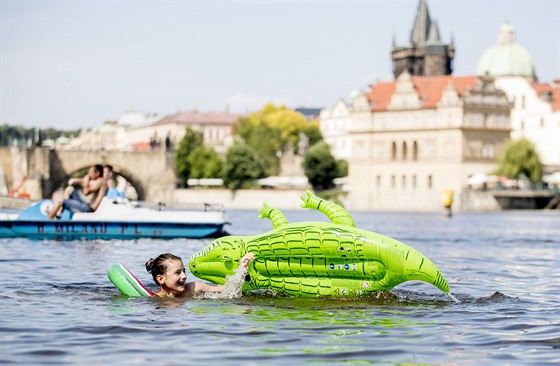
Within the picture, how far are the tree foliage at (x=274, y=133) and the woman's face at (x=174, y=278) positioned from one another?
344 feet

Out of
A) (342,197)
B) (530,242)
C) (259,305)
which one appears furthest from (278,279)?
(342,197)

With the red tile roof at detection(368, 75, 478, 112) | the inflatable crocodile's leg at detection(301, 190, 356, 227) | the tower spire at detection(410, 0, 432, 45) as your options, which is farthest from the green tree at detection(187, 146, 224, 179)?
the inflatable crocodile's leg at detection(301, 190, 356, 227)

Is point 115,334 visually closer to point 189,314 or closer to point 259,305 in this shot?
point 189,314

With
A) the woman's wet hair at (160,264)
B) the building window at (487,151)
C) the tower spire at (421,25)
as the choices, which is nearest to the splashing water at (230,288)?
the woman's wet hair at (160,264)

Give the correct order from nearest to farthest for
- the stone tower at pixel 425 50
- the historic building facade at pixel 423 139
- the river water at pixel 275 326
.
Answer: the river water at pixel 275 326, the historic building facade at pixel 423 139, the stone tower at pixel 425 50

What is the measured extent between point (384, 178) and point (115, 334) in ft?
322

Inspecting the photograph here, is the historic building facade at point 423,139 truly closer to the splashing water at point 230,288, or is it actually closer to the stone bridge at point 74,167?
the stone bridge at point 74,167

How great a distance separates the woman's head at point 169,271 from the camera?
42.2ft

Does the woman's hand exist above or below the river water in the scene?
above

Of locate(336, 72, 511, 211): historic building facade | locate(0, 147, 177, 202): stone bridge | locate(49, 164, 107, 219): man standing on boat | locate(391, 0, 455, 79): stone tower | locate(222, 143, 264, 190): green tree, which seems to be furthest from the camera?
locate(391, 0, 455, 79): stone tower

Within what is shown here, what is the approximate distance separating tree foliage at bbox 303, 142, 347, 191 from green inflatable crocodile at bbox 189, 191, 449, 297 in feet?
314

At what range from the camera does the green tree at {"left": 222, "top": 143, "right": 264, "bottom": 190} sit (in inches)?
4395

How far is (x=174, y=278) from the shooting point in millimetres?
13023

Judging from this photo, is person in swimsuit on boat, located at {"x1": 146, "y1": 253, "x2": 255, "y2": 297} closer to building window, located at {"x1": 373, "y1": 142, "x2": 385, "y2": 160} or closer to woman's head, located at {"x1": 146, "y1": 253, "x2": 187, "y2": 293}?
woman's head, located at {"x1": 146, "y1": 253, "x2": 187, "y2": 293}
